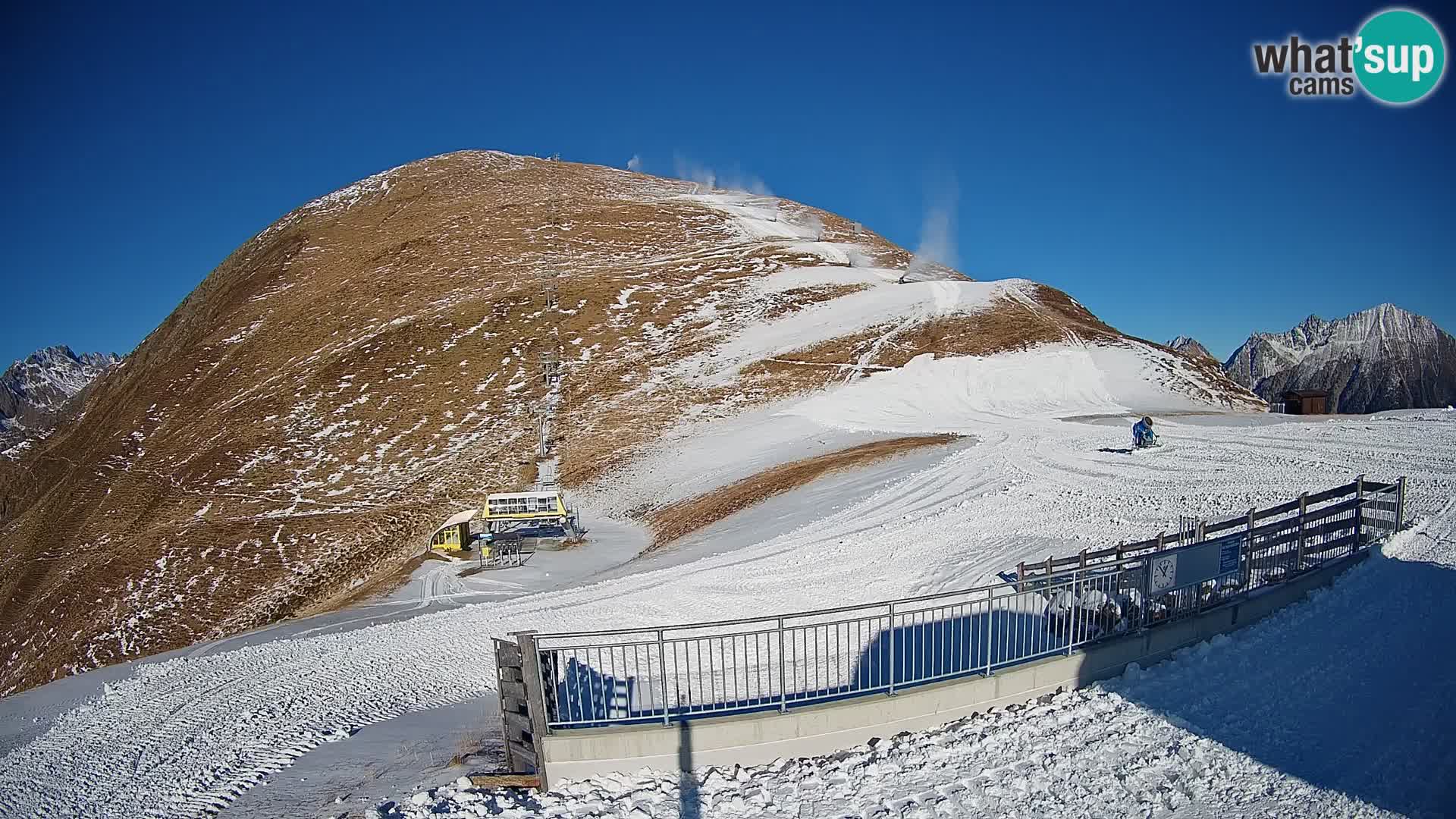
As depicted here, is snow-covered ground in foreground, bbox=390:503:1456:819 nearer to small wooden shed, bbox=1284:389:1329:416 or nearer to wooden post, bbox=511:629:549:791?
wooden post, bbox=511:629:549:791

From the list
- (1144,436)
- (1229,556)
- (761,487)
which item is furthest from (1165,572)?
(761,487)

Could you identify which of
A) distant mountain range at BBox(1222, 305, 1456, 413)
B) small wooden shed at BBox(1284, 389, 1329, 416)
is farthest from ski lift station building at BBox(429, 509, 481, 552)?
distant mountain range at BBox(1222, 305, 1456, 413)

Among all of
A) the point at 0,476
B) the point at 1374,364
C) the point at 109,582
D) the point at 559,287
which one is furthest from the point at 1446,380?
the point at 0,476

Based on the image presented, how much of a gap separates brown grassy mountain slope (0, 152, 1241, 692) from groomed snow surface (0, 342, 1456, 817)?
54.3 ft

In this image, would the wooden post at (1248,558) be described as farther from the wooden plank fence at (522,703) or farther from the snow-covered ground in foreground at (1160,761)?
the wooden plank fence at (522,703)

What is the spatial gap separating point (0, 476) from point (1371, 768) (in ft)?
265

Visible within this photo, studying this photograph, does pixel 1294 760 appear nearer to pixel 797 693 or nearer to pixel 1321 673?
pixel 1321 673

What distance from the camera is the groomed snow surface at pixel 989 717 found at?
25.6ft

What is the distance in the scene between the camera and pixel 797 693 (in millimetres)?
10062

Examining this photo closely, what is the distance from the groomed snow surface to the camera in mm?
7809

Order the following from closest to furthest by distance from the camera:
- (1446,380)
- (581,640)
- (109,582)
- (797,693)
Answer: (797,693) → (581,640) → (109,582) → (1446,380)

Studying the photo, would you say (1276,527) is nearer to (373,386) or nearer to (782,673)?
(782,673)

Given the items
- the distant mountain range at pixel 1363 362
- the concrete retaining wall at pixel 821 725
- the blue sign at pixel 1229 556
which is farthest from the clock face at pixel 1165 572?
the distant mountain range at pixel 1363 362

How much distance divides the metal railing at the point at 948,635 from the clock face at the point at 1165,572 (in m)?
0.02
